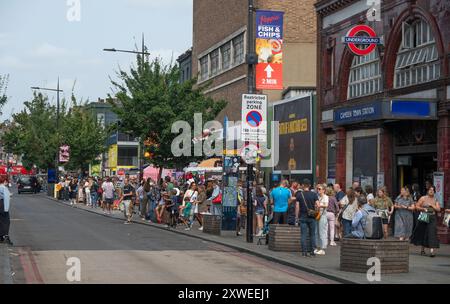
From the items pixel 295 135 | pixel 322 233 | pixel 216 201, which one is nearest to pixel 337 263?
pixel 322 233

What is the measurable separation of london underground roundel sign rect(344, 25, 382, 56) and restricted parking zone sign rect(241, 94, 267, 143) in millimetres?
4385

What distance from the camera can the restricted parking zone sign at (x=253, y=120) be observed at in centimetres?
2058

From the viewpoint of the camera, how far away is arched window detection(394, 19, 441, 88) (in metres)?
21.9

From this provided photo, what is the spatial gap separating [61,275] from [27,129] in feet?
207

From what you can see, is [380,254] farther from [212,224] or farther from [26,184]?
[26,184]

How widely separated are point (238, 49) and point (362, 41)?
21474 mm

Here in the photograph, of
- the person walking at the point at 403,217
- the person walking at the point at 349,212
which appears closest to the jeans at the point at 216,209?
the person walking at the point at 349,212

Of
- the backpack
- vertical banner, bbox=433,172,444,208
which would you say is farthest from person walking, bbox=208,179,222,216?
the backpack

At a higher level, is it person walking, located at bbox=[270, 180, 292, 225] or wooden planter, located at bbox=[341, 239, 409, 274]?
person walking, located at bbox=[270, 180, 292, 225]

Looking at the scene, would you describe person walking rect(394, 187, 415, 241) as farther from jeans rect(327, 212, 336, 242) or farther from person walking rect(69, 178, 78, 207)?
person walking rect(69, 178, 78, 207)

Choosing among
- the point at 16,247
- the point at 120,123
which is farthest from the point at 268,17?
the point at 120,123

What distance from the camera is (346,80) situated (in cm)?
2745

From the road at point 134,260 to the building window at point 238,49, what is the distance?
2167 cm

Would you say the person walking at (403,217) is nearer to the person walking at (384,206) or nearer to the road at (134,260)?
the person walking at (384,206)
